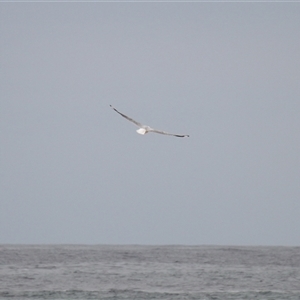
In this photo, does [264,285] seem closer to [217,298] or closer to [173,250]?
[217,298]

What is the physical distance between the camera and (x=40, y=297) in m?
58.4

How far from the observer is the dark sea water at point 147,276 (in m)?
60.8

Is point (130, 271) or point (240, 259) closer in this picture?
point (130, 271)

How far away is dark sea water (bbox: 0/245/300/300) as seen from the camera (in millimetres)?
60750

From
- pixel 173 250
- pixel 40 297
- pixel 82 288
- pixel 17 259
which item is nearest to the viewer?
pixel 40 297

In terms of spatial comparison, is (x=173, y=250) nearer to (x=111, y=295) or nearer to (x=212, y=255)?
(x=212, y=255)

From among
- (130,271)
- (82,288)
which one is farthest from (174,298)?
(130,271)

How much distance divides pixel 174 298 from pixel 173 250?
59.0 metres

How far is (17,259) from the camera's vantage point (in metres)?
91.9

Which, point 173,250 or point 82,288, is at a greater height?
point 173,250

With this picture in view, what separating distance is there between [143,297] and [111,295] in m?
1.85

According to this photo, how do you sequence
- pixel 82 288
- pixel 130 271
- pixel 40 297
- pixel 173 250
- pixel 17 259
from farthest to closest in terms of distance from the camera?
pixel 173 250
pixel 17 259
pixel 130 271
pixel 82 288
pixel 40 297

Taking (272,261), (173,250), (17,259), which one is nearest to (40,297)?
(17,259)

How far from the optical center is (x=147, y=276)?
235ft
